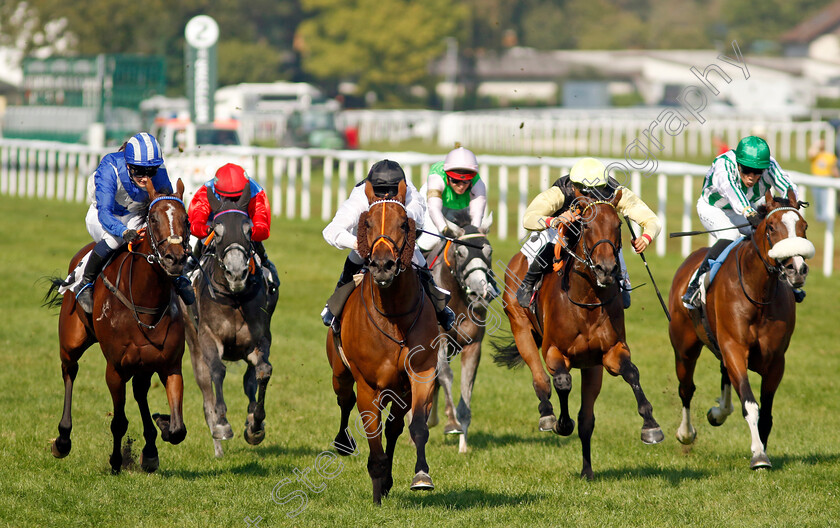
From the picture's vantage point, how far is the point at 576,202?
23.8 ft

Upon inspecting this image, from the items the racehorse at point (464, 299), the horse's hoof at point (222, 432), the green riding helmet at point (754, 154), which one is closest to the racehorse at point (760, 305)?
the green riding helmet at point (754, 154)

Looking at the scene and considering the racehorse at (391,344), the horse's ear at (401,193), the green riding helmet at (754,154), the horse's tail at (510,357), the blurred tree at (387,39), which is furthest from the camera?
the blurred tree at (387,39)

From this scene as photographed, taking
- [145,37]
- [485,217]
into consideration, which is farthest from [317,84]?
[485,217]

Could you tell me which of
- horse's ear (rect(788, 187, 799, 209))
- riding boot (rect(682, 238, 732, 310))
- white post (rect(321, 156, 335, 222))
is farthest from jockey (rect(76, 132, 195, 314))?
white post (rect(321, 156, 335, 222))

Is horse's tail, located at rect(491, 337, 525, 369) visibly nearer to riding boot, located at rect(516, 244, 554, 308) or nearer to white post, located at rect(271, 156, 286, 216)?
riding boot, located at rect(516, 244, 554, 308)

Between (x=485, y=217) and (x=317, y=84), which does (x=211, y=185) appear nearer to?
(x=485, y=217)

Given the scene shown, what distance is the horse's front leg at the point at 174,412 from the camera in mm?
7078

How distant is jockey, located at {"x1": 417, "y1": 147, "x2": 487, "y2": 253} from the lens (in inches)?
336

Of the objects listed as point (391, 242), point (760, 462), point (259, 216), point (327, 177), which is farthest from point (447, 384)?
point (327, 177)

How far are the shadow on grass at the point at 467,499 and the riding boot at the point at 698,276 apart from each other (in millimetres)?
2015

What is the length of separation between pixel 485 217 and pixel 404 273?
269 centimetres

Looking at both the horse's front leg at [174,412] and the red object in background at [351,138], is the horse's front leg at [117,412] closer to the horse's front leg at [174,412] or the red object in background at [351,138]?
the horse's front leg at [174,412]

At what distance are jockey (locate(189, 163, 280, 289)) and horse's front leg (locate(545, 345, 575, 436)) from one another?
85.5 inches

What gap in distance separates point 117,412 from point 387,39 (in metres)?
53.9
